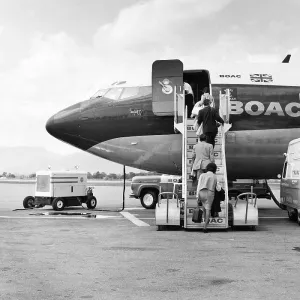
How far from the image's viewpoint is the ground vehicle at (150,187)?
25.5 meters

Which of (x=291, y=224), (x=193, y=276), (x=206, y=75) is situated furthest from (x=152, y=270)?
(x=206, y=75)

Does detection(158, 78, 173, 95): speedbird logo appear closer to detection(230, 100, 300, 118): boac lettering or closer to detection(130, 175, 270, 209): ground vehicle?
detection(230, 100, 300, 118): boac lettering

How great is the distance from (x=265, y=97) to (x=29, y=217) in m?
9.23

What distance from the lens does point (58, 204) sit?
930 inches

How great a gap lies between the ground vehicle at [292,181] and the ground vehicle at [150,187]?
7840 millimetres

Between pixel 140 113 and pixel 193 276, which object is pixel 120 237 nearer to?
pixel 193 276

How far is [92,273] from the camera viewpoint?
8234mm

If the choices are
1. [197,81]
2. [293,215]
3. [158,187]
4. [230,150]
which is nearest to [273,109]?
[230,150]

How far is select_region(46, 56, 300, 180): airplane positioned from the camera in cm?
1930

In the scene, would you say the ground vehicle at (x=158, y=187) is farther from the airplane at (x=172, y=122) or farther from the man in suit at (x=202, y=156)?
the man in suit at (x=202, y=156)

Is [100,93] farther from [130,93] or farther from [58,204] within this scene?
[58,204]

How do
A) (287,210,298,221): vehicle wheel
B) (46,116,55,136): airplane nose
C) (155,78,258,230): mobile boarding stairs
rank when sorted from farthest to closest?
(46,116,55,136): airplane nose, (287,210,298,221): vehicle wheel, (155,78,258,230): mobile boarding stairs

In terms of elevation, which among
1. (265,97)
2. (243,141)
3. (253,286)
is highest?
(265,97)

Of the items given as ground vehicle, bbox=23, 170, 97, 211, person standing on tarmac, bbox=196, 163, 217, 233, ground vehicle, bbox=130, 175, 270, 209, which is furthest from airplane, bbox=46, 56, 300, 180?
person standing on tarmac, bbox=196, 163, 217, 233
